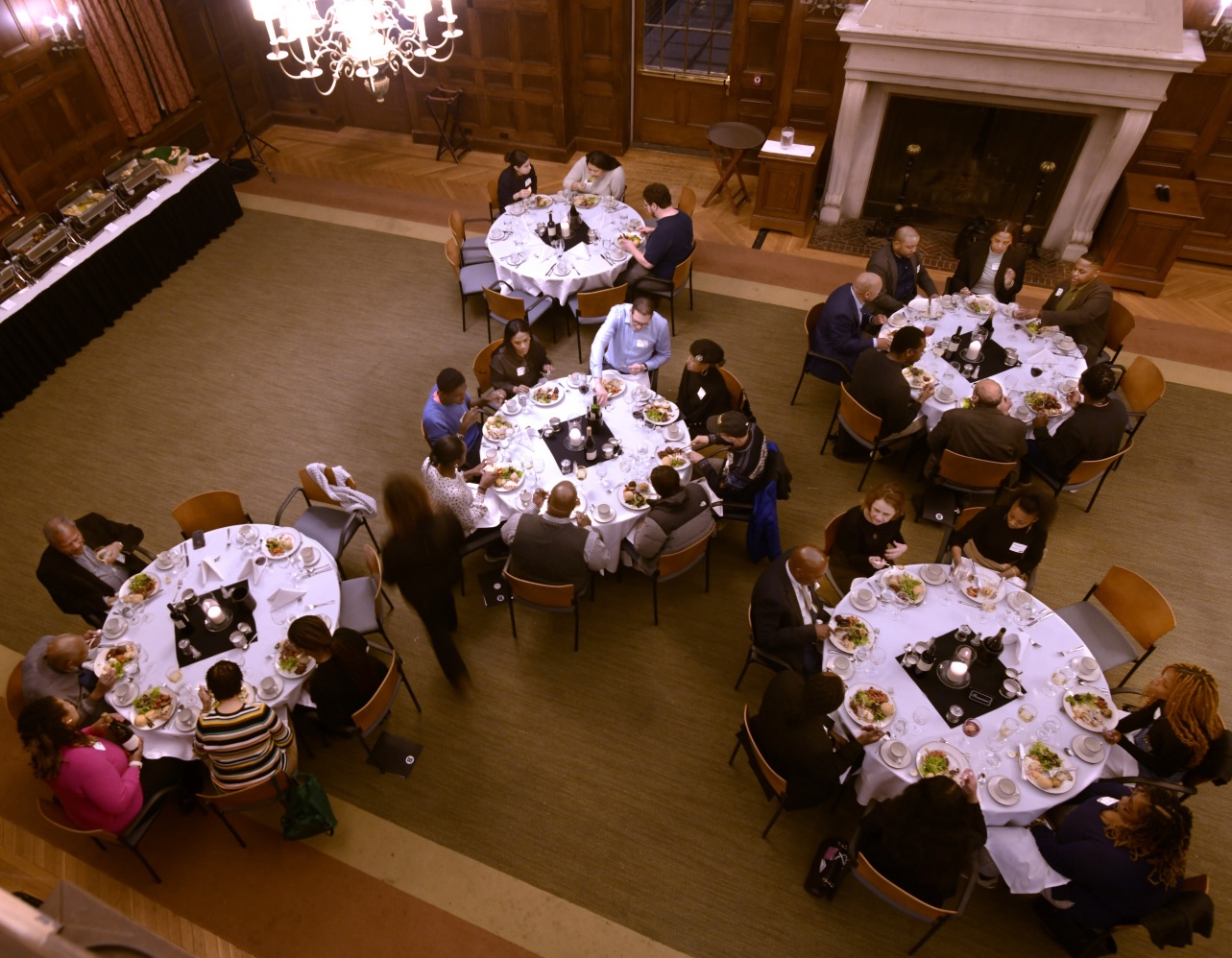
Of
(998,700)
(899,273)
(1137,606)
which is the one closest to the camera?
(998,700)

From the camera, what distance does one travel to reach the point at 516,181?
8859mm

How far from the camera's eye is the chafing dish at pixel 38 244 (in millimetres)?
7902

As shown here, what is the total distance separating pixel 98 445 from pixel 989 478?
26.5 ft

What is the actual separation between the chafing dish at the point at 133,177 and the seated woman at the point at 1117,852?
1070 cm

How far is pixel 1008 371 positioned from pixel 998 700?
10.7 ft

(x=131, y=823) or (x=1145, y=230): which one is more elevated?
(x=1145, y=230)

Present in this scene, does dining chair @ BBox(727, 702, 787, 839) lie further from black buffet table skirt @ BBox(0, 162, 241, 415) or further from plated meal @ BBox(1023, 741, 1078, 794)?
black buffet table skirt @ BBox(0, 162, 241, 415)

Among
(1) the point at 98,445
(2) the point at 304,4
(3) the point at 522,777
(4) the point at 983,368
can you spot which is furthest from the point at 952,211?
(1) the point at 98,445

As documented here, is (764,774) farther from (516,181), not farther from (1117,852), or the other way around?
(516,181)

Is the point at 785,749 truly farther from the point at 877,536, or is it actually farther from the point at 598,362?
the point at 598,362

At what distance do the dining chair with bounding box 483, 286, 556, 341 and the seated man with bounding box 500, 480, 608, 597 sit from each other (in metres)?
2.74

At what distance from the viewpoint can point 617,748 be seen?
5426 millimetres

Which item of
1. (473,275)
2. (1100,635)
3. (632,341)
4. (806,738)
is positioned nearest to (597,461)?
(632,341)

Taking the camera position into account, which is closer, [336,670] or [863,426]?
[336,670]
